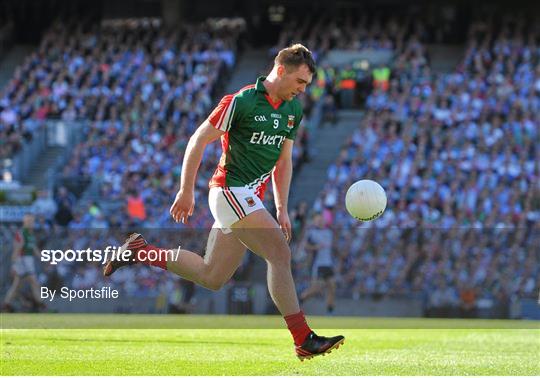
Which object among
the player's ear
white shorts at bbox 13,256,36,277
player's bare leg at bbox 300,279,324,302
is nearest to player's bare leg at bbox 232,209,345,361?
the player's ear

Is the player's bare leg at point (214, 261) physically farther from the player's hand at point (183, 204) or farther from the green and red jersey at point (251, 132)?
the player's hand at point (183, 204)

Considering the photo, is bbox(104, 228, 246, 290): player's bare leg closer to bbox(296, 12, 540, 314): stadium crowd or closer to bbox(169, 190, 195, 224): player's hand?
bbox(169, 190, 195, 224): player's hand

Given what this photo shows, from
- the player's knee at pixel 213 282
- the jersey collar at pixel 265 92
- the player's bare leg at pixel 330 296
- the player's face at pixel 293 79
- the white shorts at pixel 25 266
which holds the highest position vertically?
the player's face at pixel 293 79

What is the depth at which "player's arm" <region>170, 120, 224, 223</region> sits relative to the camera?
28.2ft

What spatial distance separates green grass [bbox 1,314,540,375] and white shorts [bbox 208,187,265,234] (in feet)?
4.25

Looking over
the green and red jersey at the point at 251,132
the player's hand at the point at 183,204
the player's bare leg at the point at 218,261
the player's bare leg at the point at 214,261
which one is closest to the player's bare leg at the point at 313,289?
the player's bare leg at the point at 214,261

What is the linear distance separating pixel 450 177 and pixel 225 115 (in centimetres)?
1627

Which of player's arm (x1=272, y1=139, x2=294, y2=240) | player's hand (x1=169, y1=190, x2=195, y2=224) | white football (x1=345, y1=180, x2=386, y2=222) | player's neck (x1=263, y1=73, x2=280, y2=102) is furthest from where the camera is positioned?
white football (x1=345, y1=180, x2=386, y2=222)

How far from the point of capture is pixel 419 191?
79.6 ft

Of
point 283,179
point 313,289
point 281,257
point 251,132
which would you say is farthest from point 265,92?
point 313,289

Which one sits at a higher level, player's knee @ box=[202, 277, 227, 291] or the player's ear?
the player's ear

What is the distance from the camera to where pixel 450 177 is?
24.7 metres

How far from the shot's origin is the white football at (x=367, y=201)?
34.6 feet

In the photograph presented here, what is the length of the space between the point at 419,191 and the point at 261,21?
12.6 m
